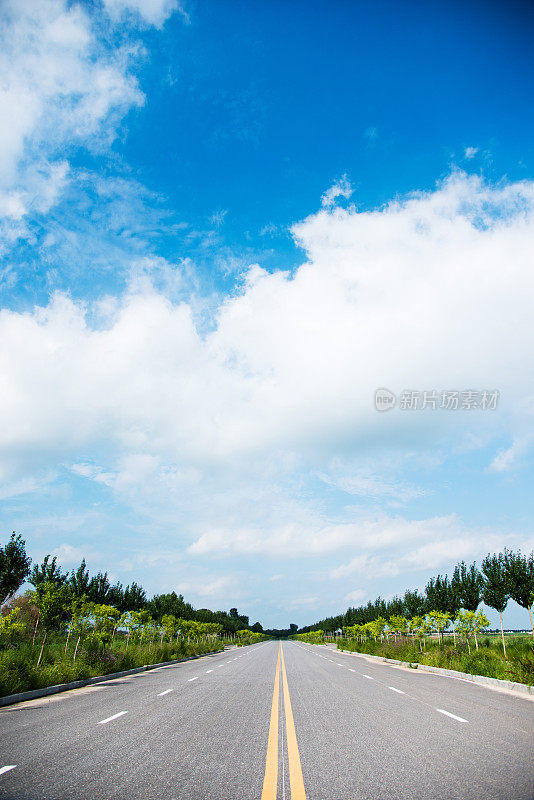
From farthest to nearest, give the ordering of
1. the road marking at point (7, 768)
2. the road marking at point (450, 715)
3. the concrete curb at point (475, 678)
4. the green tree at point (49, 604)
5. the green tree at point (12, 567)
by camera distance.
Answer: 1. the green tree at point (12, 567)
2. the green tree at point (49, 604)
3. the concrete curb at point (475, 678)
4. the road marking at point (450, 715)
5. the road marking at point (7, 768)

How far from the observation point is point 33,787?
17.2ft

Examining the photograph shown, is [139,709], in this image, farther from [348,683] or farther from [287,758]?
[348,683]

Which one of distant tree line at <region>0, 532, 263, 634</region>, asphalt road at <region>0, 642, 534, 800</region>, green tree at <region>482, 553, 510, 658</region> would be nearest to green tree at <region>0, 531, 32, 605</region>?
distant tree line at <region>0, 532, 263, 634</region>

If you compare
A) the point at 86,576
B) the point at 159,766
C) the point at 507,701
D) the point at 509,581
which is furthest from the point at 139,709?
the point at 86,576

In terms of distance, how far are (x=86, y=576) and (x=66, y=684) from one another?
3878 centimetres

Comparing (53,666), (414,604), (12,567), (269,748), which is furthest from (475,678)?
(414,604)

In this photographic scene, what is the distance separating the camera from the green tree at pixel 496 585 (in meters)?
34.5

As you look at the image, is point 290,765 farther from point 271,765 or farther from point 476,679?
point 476,679

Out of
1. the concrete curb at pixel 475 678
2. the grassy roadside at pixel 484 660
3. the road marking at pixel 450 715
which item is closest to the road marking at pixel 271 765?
the road marking at pixel 450 715

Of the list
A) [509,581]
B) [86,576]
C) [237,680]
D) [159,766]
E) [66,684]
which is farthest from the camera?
Answer: [86,576]

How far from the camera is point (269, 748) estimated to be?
7.07m

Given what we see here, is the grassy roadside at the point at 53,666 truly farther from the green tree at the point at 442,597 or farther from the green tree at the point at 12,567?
the green tree at the point at 442,597

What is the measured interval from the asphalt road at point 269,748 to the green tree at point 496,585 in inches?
959

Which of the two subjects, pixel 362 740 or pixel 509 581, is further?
pixel 509 581
